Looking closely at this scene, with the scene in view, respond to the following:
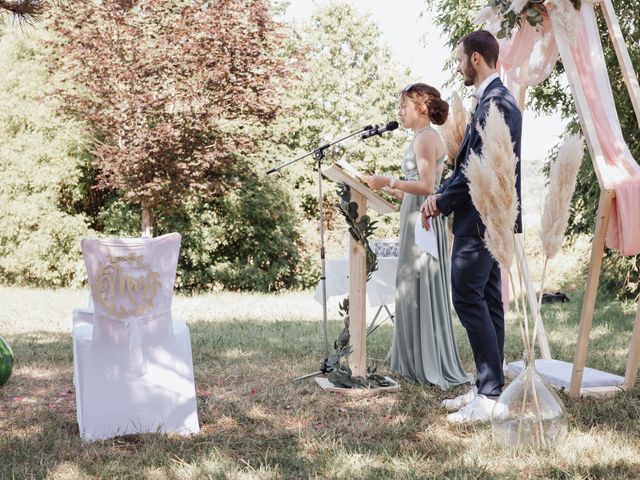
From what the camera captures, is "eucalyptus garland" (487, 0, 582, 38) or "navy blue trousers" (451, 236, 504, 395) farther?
"eucalyptus garland" (487, 0, 582, 38)

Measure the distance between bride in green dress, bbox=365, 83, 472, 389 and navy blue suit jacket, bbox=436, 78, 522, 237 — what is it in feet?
2.32

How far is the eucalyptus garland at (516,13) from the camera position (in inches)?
147

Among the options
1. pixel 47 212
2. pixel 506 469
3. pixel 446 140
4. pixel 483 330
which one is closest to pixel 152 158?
pixel 47 212

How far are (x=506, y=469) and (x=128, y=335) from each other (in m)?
1.74

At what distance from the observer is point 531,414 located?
2854 mm

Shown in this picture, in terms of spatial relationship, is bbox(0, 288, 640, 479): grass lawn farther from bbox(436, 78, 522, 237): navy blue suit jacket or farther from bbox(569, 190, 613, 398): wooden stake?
bbox(436, 78, 522, 237): navy blue suit jacket

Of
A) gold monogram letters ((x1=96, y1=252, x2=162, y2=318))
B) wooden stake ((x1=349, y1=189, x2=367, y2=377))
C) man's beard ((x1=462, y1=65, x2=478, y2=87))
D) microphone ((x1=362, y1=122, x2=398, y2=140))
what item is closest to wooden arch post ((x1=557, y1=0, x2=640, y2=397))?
man's beard ((x1=462, y1=65, x2=478, y2=87))

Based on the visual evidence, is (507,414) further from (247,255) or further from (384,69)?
(384,69)

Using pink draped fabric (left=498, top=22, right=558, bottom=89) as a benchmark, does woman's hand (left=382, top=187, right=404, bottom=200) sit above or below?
below

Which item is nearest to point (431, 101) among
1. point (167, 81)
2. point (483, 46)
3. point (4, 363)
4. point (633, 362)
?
point (483, 46)

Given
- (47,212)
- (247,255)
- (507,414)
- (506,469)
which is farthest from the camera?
(247,255)

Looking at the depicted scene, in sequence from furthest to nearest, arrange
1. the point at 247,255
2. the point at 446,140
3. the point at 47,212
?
the point at 247,255 → the point at 47,212 → the point at 446,140

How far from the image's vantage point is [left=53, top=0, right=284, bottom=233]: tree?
1080 cm

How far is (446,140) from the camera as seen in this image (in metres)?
4.27
